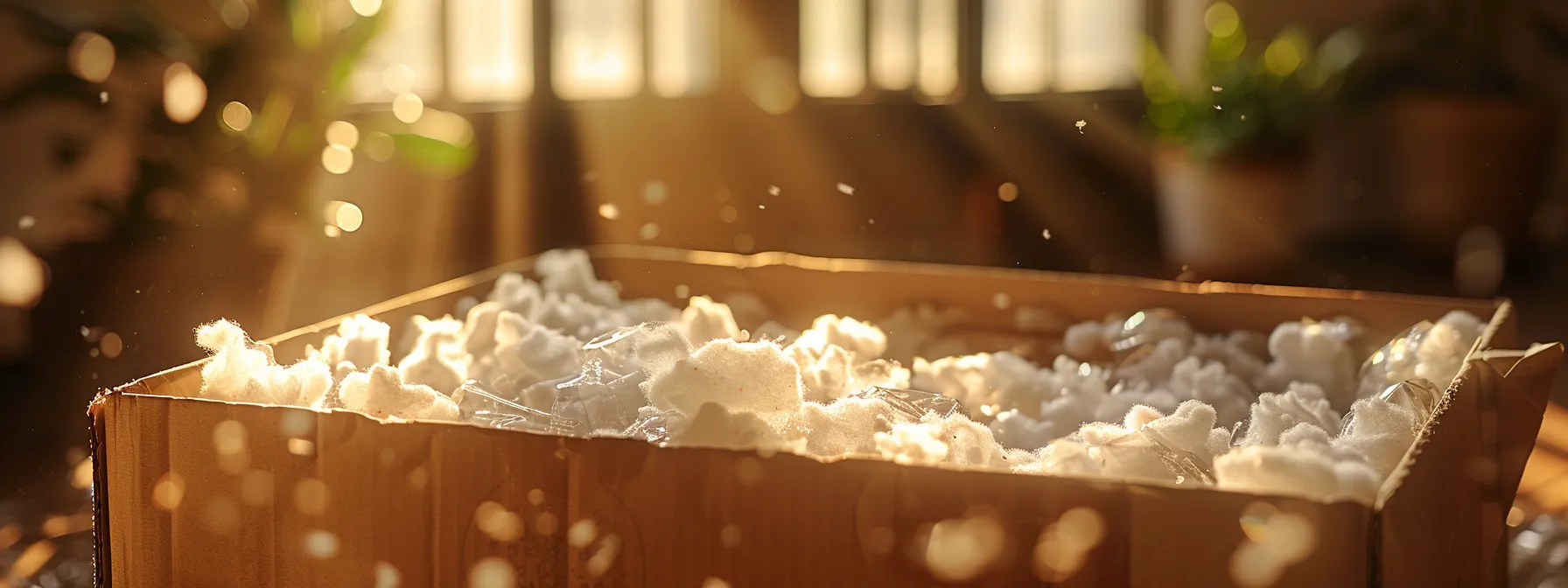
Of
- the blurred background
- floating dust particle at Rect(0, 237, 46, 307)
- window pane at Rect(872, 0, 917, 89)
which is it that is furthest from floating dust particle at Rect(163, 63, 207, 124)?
window pane at Rect(872, 0, 917, 89)

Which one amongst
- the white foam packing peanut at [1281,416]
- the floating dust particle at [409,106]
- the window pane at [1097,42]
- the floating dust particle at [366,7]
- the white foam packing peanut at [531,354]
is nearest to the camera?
the white foam packing peanut at [1281,416]

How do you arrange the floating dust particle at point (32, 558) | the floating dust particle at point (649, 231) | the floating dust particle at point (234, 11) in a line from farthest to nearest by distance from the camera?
1. the floating dust particle at point (234, 11)
2. the floating dust particle at point (649, 231)
3. the floating dust particle at point (32, 558)

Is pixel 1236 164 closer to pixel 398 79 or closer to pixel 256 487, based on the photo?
pixel 398 79

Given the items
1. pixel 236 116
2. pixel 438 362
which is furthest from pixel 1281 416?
pixel 236 116

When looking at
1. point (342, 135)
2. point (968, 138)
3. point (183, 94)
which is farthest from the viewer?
point (968, 138)

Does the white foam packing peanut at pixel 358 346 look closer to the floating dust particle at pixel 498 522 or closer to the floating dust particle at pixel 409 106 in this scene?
the floating dust particle at pixel 498 522

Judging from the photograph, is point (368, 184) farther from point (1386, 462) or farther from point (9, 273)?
point (1386, 462)

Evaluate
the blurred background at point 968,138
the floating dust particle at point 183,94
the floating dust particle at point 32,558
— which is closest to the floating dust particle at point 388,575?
the floating dust particle at point 32,558
